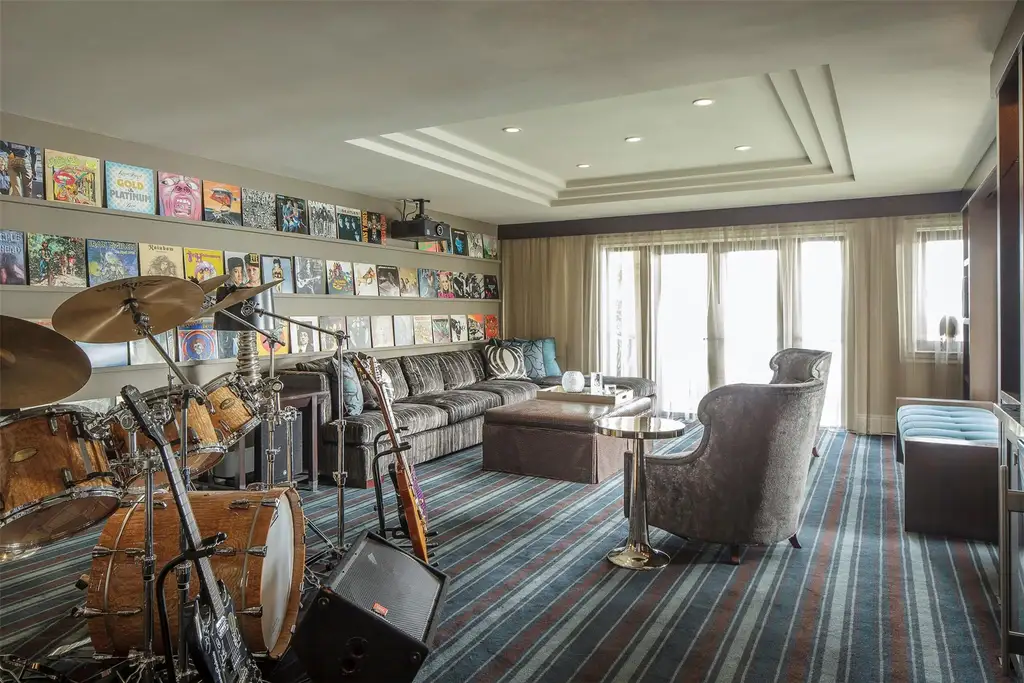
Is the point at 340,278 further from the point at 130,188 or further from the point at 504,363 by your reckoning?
the point at 504,363

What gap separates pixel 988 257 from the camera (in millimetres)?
5621

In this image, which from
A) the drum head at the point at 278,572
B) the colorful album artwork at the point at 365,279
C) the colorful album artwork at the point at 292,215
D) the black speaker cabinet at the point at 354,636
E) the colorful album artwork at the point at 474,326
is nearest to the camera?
the black speaker cabinet at the point at 354,636

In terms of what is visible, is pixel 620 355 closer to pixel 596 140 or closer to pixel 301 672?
pixel 596 140

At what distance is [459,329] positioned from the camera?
25.3ft

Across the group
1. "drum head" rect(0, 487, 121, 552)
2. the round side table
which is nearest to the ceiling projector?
the round side table

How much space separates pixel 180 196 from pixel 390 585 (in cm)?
343

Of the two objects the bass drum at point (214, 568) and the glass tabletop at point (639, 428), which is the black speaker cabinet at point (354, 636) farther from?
the glass tabletop at point (639, 428)

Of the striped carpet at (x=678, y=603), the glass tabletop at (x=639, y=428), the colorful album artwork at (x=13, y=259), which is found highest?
the colorful album artwork at (x=13, y=259)

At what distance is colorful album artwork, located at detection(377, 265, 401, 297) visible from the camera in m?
6.48

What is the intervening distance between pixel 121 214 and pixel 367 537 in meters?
3.02

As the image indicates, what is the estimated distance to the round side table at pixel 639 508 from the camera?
3346 millimetres

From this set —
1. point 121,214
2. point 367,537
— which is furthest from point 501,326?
point 367,537

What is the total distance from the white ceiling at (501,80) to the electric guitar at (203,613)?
1.54 m

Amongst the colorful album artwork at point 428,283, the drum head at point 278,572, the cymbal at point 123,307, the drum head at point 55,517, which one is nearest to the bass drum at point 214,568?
the drum head at point 278,572
